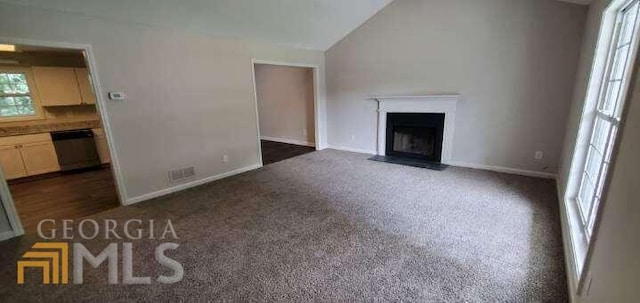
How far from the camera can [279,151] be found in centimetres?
590

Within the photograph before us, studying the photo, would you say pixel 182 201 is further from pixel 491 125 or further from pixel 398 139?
pixel 491 125

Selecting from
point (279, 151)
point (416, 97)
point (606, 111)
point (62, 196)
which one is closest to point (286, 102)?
point (279, 151)

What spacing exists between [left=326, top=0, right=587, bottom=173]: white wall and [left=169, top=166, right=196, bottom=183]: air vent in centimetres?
345

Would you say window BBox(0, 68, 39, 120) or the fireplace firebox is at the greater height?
window BBox(0, 68, 39, 120)

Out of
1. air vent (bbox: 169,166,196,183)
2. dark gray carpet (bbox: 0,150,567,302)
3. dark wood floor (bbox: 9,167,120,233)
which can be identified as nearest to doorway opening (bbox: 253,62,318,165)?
air vent (bbox: 169,166,196,183)

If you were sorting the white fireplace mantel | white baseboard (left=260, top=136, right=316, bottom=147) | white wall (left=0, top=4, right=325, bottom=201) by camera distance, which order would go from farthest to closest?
white baseboard (left=260, top=136, right=316, bottom=147) → the white fireplace mantel → white wall (left=0, top=4, right=325, bottom=201)

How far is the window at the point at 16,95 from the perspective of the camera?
4.40m

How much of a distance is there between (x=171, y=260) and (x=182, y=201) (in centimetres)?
130

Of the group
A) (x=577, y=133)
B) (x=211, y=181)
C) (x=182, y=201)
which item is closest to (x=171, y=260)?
(x=182, y=201)

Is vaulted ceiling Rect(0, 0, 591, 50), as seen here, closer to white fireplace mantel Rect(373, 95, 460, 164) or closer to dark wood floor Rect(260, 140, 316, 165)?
white fireplace mantel Rect(373, 95, 460, 164)

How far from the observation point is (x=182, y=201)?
10.6ft

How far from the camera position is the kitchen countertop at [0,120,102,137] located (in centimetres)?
426

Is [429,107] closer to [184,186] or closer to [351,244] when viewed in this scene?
[351,244]

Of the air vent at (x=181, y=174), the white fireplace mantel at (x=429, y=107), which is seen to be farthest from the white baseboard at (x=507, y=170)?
the air vent at (x=181, y=174)
